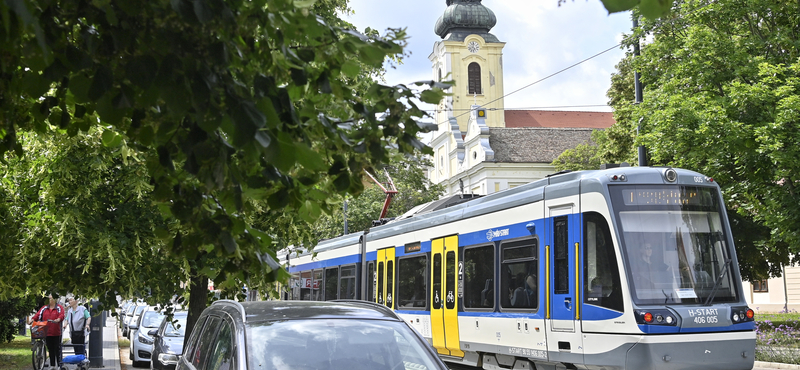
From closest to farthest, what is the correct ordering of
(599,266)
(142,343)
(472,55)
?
(599,266) < (142,343) < (472,55)

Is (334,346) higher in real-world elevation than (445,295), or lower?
lower

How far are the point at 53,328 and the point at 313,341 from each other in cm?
1218

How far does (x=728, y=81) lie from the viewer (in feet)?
70.1

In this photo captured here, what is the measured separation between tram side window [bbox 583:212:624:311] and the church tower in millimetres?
67303

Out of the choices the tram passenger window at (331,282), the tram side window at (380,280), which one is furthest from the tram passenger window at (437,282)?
the tram passenger window at (331,282)

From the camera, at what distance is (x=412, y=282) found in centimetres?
1577

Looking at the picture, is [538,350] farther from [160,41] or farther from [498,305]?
[160,41]

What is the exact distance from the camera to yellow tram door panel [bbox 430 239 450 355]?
14.5 metres

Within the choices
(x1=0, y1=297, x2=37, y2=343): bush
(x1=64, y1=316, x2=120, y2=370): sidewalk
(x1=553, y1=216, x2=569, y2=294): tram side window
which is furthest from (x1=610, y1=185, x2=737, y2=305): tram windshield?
(x1=0, y1=297, x2=37, y2=343): bush

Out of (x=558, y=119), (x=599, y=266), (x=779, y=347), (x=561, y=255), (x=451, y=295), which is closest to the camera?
(x=599, y=266)

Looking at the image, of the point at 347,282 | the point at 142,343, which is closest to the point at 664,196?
the point at 347,282

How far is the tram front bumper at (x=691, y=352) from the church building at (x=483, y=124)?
5053cm

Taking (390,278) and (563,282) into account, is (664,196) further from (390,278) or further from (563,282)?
(390,278)

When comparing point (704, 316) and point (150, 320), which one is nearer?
point (704, 316)
